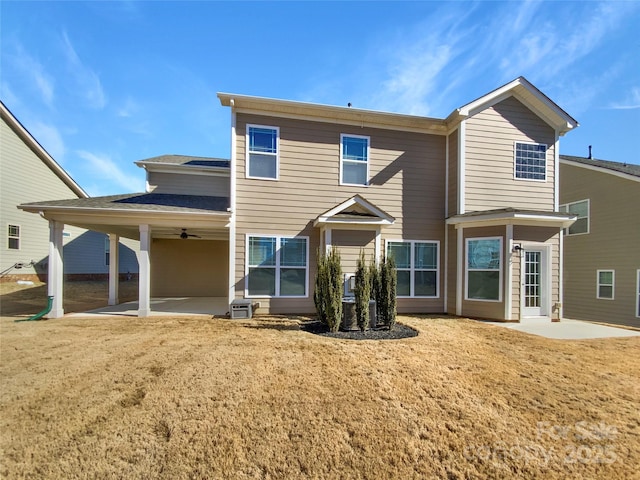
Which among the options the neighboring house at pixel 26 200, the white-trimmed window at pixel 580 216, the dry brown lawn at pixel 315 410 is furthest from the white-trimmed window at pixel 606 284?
the neighboring house at pixel 26 200

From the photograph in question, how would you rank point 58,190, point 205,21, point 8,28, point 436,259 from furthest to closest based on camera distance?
point 58,190
point 436,259
point 205,21
point 8,28

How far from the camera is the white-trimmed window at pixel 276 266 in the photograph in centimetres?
829

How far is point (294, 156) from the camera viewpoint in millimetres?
8539

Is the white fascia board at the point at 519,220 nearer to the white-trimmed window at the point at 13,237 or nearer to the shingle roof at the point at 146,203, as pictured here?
the shingle roof at the point at 146,203

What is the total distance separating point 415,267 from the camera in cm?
900

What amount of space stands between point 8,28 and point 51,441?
9644 mm

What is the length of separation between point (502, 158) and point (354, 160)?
474 centimetres

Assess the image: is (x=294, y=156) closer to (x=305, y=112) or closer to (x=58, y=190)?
(x=305, y=112)

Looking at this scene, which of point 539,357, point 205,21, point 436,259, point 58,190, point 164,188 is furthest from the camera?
point 58,190

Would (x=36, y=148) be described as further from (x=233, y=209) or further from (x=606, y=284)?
(x=606, y=284)

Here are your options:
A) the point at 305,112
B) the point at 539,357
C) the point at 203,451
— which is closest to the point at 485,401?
the point at 539,357

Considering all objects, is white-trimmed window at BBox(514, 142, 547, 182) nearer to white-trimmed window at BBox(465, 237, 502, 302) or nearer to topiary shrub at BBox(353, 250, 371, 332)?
white-trimmed window at BBox(465, 237, 502, 302)

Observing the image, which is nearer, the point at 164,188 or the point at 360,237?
the point at 360,237

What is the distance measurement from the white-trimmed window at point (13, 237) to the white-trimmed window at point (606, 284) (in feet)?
85.9
